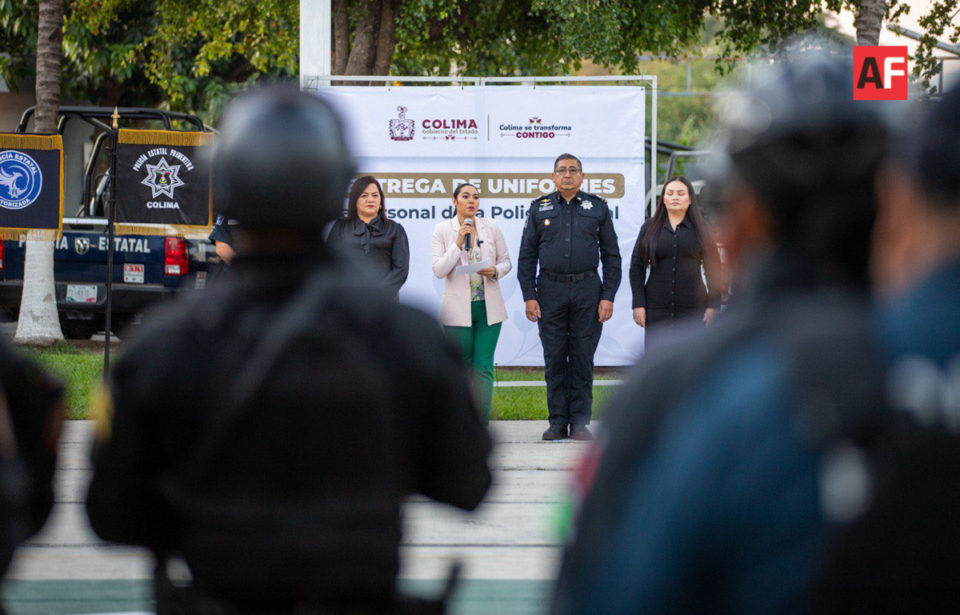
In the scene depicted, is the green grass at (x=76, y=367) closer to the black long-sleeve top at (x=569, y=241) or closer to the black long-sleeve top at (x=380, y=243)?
the black long-sleeve top at (x=380, y=243)

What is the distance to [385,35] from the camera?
18.6 metres

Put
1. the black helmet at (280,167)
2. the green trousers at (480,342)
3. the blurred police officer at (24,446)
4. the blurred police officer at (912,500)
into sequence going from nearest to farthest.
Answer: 1. the blurred police officer at (912,500)
2. the black helmet at (280,167)
3. the blurred police officer at (24,446)
4. the green trousers at (480,342)

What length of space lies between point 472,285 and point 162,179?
2830 mm

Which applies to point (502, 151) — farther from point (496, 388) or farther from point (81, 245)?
point (81, 245)

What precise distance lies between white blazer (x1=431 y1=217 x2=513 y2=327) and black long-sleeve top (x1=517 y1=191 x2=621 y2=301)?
0.22 metres

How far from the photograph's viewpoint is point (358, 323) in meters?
2.12

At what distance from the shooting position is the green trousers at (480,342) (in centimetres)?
Result: 944

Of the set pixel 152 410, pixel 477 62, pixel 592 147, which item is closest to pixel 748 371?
pixel 152 410

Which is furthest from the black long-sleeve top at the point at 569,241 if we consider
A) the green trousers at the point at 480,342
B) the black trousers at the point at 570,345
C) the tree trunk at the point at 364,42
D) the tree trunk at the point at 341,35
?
the tree trunk at the point at 341,35

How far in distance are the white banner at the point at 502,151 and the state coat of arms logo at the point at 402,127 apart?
1 centimetres

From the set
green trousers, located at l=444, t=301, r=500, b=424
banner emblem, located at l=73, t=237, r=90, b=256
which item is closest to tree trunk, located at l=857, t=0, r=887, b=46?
green trousers, located at l=444, t=301, r=500, b=424

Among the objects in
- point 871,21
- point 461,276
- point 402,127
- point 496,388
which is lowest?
point 496,388

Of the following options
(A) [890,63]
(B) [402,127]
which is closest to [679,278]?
(A) [890,63]

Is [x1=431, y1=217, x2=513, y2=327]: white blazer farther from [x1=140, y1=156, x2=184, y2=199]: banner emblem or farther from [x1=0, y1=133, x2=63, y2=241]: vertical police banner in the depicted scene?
[x1=0, y1=133, x2=63, y2=241]: vertical police banner
